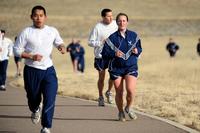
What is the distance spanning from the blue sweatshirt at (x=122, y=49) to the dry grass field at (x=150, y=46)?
4.17ft

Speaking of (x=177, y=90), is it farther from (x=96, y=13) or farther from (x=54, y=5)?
(x=54, y=5)

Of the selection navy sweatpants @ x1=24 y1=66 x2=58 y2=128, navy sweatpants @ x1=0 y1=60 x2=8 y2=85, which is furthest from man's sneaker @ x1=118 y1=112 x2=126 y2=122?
navy sweatpants @ x1=0 y1=60 x2=8 y2=85

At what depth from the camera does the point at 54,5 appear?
119 metres

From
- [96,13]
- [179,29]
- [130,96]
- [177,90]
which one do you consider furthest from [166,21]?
[130,96]

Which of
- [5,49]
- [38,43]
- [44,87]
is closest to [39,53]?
[38,43]

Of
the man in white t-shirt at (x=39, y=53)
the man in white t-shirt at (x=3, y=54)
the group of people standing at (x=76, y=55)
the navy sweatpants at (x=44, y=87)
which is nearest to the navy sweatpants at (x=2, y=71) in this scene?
the man in white t-shirt at (x=3, y=54)

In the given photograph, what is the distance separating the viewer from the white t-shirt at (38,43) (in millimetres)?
10062

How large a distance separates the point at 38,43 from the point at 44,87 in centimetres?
61

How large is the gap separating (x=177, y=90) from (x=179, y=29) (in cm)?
7653

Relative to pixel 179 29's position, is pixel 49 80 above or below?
below

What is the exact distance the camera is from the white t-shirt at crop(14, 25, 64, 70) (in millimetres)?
10062

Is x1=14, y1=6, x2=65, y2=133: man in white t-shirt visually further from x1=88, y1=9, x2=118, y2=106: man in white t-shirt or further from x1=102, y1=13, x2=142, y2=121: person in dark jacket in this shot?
x1=88, y1=9, x2=118, y2=106: man in white t-shirt

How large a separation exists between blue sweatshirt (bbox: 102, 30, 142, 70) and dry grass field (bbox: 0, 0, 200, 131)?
127cm

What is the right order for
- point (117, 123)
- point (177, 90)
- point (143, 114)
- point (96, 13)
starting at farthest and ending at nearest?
point (96, 13) < point (177, 90) < point (143, 114) < point (117, 123)
